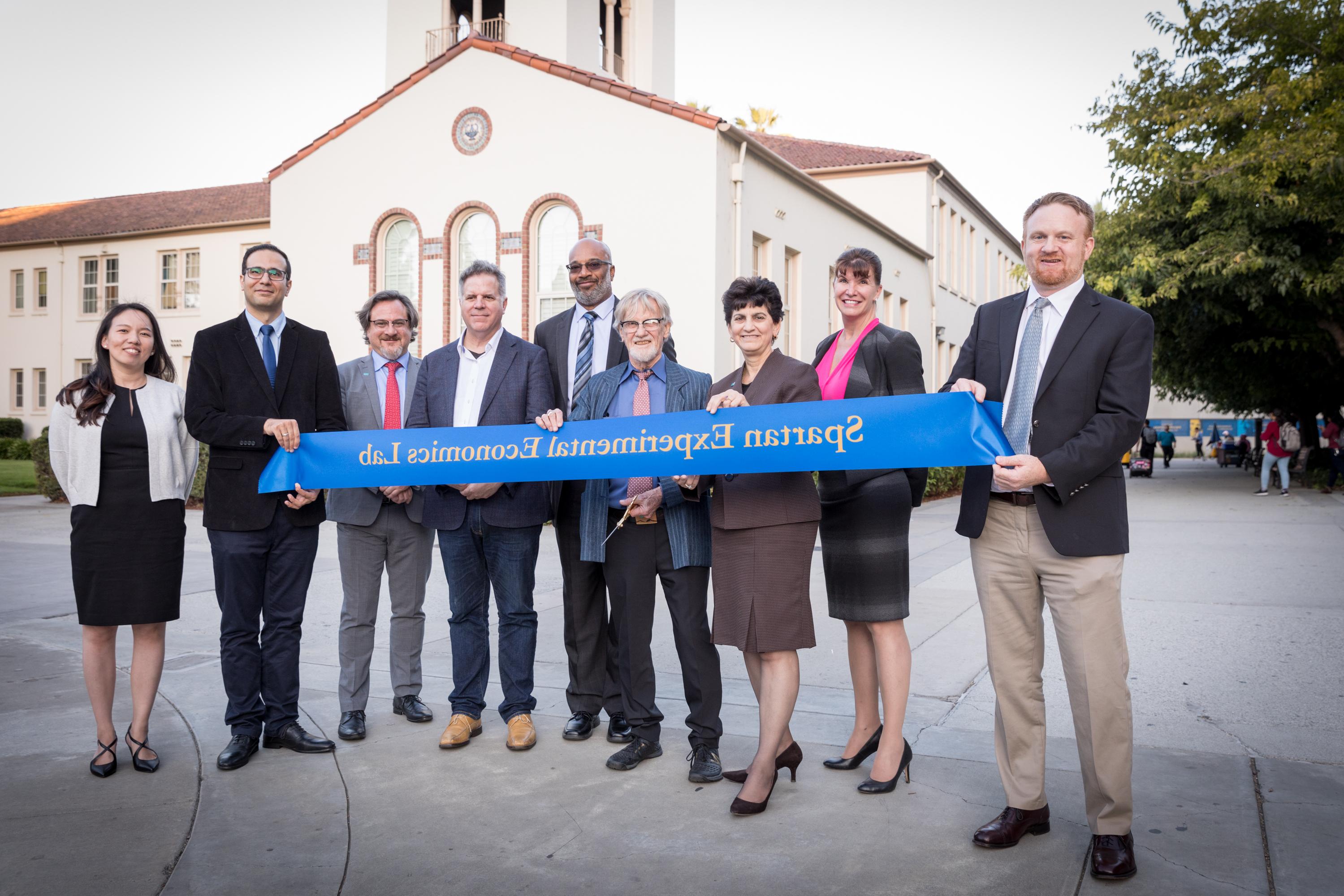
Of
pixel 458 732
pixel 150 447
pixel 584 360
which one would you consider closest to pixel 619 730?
pixel 458 732

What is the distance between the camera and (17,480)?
2433 centimetres

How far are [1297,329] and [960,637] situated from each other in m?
21.0

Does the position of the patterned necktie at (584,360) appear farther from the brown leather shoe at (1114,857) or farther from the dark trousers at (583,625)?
the brown leather shoe at (1114,857)

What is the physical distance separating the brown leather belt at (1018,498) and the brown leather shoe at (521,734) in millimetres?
2427

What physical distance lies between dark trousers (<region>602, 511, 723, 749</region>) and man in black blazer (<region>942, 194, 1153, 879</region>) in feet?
4.12

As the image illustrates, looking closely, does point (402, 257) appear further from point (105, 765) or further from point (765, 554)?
point (765, 554)

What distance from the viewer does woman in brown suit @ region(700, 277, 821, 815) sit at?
3.94 meters

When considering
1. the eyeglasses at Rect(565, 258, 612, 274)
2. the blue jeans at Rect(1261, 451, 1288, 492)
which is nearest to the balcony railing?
the blue jeans at Rect(1261, 451, 1288, 492)

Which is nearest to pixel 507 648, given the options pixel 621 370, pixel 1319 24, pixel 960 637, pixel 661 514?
pixel 661 514

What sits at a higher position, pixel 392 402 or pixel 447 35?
pixel 447 35

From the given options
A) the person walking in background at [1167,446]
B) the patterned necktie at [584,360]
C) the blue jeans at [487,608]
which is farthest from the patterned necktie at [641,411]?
the person walking in background at [1167,446]

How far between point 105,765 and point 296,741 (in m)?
0.78

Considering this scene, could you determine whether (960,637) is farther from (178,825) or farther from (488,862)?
(178,825)

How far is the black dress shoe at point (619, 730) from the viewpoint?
188 inches
